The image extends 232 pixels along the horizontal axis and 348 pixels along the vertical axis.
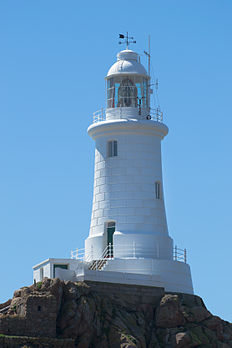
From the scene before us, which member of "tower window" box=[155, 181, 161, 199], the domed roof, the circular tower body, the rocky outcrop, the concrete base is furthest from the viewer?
the domed roof

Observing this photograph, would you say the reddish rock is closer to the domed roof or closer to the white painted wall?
the white painted wall

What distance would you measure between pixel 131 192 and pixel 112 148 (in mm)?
2841

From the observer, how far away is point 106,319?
54094 mm

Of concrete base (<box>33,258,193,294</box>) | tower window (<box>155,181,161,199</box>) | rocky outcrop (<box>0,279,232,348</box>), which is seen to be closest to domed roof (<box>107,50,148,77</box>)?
tower window (<box>155,181,161,199</box>)

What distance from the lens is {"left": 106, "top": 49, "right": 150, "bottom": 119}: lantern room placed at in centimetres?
6234

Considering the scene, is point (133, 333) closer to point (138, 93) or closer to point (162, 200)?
point (162, 200)

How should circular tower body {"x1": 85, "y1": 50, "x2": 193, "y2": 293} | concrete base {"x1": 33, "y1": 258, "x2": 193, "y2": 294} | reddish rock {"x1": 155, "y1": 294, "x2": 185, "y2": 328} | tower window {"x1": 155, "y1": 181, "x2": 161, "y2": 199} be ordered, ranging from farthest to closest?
1. tower window {"x1": 155, "y1": 181, "x2": 161, "y2": 199}
2. circular tower body {"x1": 85, "y1": 50, "x2": 193, "y2": 293}
3. reddish rock {"x1": 155, "y1": 294, "x2": 185, "y2": 328}
4. concrete base {"x1": 33, "y1": 258, "x2": 193, "y2": 294}

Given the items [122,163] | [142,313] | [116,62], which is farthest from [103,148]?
[142,313]

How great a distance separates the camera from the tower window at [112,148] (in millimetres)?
61031

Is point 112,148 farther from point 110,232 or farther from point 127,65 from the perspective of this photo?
point 127,65

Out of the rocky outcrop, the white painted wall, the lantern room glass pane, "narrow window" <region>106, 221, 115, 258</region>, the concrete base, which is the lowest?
the rocky outcrop

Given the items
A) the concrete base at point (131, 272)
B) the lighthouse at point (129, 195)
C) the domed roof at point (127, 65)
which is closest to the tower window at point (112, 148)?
the lighthouse at point (129, 195)

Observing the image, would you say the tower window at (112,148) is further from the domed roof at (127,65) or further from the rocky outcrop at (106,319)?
the rocky outcrop at (106,319)

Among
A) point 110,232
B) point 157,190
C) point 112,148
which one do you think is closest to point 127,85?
point 112,148
